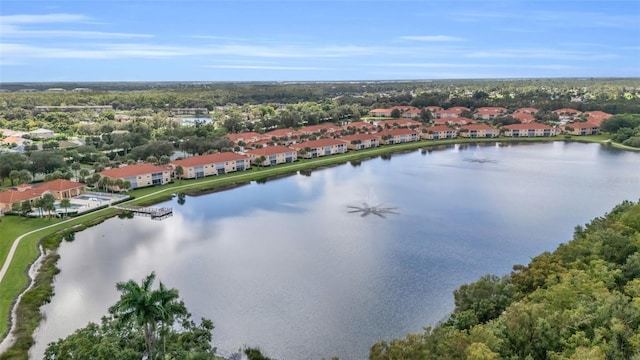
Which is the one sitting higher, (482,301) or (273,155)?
(273,155)

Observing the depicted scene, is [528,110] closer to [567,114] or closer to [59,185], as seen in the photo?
[567,114]

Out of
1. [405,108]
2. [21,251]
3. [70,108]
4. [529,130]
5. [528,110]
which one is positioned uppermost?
[70,108]

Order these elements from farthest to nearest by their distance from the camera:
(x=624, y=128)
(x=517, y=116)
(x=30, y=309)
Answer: (x=517, y=116)
(x=624, y=128)
(x=30, y=309)

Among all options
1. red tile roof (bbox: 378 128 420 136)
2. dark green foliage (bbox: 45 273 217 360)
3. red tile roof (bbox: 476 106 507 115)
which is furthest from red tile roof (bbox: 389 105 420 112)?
dark green foliage (bbox: 45 273 217 360)

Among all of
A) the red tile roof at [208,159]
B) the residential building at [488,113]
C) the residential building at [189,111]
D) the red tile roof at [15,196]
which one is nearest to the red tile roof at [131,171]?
the red tile roof at [208,159]

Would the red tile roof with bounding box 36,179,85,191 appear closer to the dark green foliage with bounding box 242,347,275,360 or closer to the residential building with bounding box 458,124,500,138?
the dark green foliage with bounding box 242,347,275,360

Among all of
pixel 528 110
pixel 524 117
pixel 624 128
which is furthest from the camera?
pixel 528 110

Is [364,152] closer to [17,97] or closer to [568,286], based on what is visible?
[568,286]

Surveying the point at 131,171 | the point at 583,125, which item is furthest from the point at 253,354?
the point at 583,125
